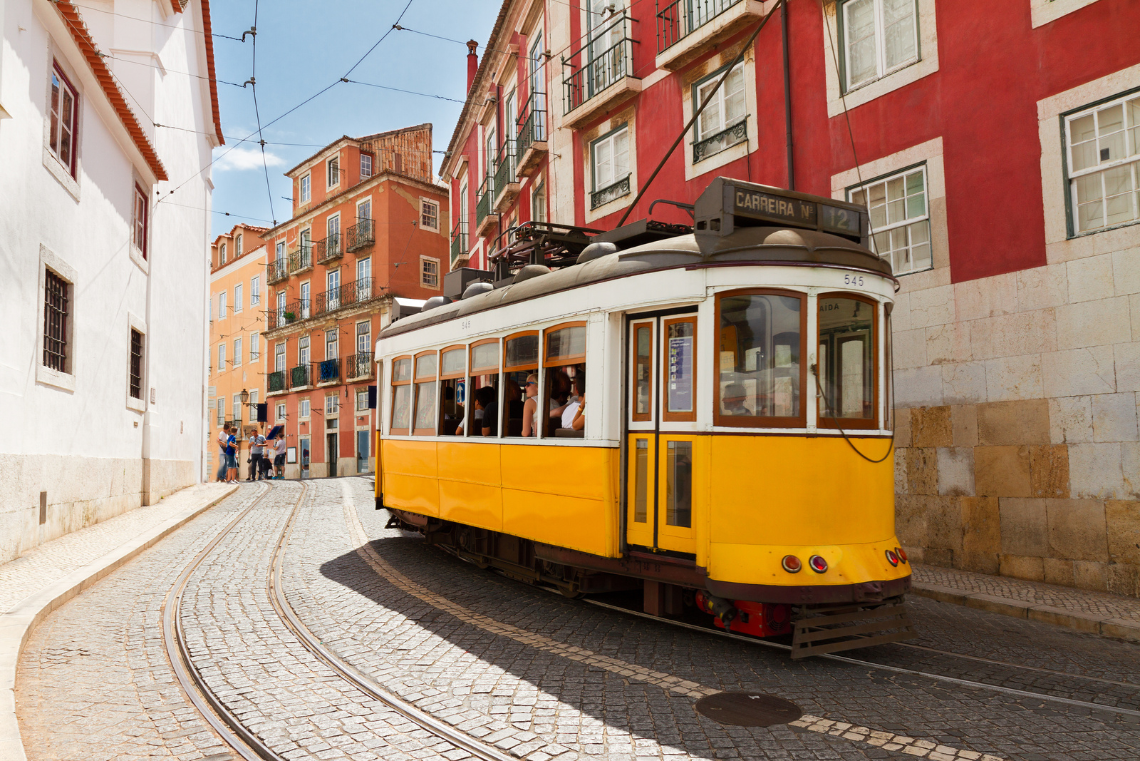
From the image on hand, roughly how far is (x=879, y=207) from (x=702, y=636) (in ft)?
22.9

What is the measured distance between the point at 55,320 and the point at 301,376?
100 feet

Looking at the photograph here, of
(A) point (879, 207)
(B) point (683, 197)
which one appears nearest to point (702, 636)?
(A) point (879, 207)

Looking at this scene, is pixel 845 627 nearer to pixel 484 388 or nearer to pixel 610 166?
pixel 484 388

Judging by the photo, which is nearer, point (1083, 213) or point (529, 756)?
point (529, 756)

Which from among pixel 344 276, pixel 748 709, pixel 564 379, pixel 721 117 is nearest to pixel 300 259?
pixel 344 276

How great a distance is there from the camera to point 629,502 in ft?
21.2

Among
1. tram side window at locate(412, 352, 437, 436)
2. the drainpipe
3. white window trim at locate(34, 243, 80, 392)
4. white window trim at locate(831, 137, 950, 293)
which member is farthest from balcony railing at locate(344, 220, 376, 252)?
white window trim at locate(831, 137, 950, 293)

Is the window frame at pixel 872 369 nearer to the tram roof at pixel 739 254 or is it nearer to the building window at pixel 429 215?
the tram roof at pixel 739 254

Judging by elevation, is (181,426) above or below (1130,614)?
above

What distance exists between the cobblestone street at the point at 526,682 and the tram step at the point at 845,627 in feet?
0.55

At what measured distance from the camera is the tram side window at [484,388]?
811cm

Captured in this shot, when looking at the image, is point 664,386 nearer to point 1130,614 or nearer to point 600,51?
point 1130,614

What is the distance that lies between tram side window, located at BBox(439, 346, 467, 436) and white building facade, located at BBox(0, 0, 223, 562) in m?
5.11

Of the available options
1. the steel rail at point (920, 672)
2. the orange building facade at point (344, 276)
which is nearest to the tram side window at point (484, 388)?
the steel rail at point (920, 672)
